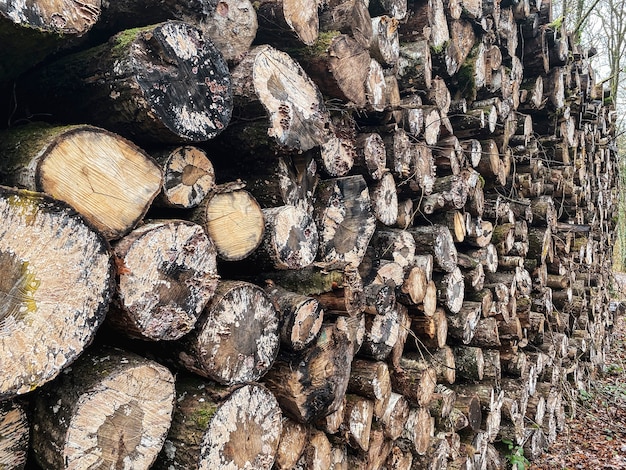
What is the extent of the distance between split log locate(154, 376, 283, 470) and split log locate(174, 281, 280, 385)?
0.05 meters

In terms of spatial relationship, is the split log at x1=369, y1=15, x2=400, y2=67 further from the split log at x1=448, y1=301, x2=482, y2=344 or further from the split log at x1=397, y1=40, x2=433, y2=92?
the split log at x1=448, y1=301, x2=482, y2=344

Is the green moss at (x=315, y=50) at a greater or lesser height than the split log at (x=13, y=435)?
greater

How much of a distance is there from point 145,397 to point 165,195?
0.53 m

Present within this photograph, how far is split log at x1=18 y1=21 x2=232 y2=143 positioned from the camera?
3.86ft

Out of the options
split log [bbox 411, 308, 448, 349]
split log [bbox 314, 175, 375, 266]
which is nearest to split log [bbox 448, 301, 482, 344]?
split log [bbox 411, 308, 448, 349]

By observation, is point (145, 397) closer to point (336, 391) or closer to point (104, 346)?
point (104, 346)

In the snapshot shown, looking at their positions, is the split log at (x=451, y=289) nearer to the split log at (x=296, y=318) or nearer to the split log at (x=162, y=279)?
the split log at (x=296, y=318)

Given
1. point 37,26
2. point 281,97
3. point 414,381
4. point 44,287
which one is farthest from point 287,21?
point 414,381

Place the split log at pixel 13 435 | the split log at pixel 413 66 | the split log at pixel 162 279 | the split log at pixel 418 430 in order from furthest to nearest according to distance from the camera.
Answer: the split log at pixel 413 66
the split log at pixel 418 430
the split log at pixel 162 279
the split log at pixel 13 435

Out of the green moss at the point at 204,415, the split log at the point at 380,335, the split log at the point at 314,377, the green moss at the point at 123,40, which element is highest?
the green moss at the point at 123,40

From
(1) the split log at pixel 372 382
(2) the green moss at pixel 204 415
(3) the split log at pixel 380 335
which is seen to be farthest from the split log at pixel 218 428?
(3) the split log at pixel 380 335

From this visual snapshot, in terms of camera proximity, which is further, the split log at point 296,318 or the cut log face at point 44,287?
the split log at point 296,318

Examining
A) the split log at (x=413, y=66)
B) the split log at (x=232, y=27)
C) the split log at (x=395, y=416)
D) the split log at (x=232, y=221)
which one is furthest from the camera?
the split log at (x=413, y=66)

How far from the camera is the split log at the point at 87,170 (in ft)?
3.28
